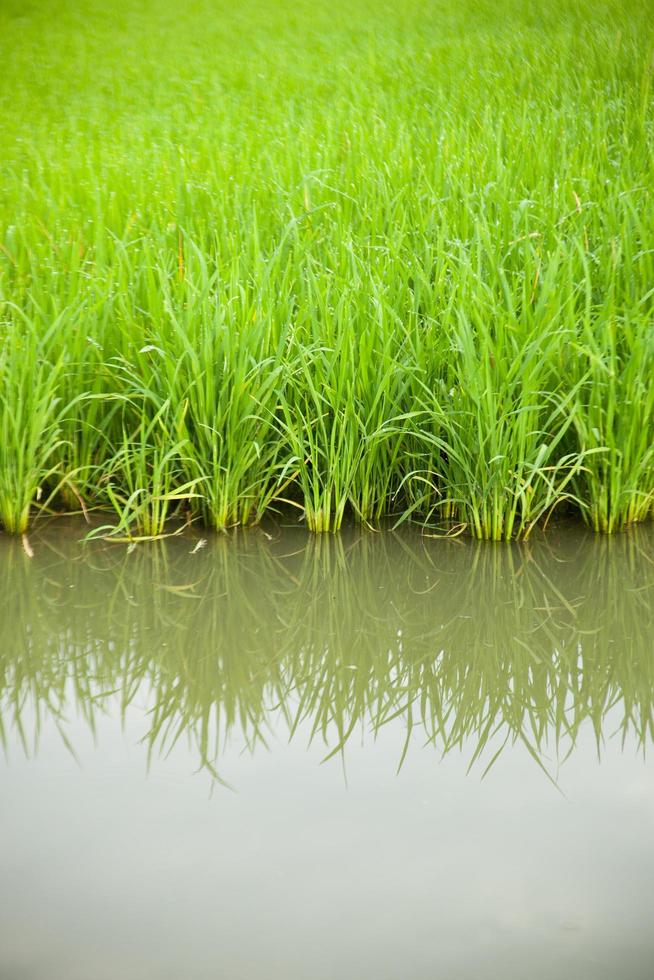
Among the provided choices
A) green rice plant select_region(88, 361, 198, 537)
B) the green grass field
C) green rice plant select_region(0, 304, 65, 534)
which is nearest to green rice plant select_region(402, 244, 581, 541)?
the green grass field

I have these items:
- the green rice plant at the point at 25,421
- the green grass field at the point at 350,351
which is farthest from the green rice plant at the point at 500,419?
the green rice plant at the point at 25,421

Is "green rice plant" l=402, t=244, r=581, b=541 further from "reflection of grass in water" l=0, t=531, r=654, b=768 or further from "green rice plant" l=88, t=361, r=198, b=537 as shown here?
"green rice plant" l=88, t=361, r=198, b=537

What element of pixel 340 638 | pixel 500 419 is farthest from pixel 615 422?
pixel 340 638

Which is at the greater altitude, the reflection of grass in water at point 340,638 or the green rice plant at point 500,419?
the green rice plant at point 500,419

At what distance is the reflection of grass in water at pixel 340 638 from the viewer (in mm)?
1271

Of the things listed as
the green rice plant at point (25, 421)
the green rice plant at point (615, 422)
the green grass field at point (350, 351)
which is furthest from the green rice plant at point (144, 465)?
the green rice plant at point (615, 422)

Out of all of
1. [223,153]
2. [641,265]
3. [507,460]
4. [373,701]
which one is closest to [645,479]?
[507,460]

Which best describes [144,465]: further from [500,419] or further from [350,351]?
[500,419]

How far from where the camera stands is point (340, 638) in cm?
150

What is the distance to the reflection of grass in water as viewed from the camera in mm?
1271

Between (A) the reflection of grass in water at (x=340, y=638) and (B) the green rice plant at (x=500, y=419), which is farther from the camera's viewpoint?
(B) the green rice plant at (x=500, y=419)

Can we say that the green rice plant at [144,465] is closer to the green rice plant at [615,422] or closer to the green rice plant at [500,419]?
the green rice plant at [500,419]

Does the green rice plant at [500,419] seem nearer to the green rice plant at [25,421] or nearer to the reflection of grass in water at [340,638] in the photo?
the reflection of grass in water at [340,638]

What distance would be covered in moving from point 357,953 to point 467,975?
0.31 ft
